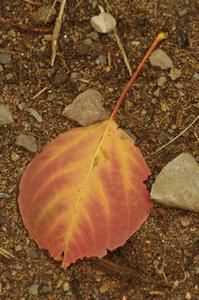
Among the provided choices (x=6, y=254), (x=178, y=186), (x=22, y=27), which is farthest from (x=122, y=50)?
(x=6, y=254)

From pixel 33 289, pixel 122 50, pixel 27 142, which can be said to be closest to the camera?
pixel 33 289

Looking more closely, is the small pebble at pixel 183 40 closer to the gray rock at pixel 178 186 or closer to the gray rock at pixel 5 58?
the gray rock at pixel 178 186

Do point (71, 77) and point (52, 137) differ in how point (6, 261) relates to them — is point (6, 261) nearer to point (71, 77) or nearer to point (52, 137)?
point (52, 137)

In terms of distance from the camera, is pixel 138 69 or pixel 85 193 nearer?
pixel 85 193

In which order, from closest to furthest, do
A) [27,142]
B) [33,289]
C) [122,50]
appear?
[33,289], [27,142], [122,50]

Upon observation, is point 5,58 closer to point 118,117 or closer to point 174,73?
point 118,117

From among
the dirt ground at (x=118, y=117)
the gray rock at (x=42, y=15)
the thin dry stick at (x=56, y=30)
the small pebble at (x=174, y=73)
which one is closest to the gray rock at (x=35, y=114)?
the dirt ground at (x=118, y=117)
